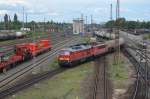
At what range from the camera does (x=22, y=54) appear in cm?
5806

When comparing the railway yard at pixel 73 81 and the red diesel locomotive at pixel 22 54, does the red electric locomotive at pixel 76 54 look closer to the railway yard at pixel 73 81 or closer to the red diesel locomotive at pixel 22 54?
the railway yard at pixel 73 81

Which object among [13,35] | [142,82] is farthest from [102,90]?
[13,35]

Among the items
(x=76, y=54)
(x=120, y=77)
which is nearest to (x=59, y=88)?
(x=120, y=77)

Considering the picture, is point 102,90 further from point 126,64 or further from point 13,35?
point 13,35

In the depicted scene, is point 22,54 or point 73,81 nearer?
point 73,81

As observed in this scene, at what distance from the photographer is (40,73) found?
156 feet

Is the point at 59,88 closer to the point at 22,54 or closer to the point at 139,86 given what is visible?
the point at 139,86

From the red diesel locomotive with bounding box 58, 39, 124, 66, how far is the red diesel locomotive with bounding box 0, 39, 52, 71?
19.0 feet

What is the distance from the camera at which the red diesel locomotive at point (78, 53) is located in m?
52.1

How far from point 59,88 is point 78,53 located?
1787cm

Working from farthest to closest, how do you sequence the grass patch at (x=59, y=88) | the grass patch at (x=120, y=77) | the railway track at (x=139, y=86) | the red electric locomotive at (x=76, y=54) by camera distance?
1. the red electric locomotive at (x=76, y=54)
2. the grass patch at (x=120, y=77)
3. the grass patch at (x=59, y=88)
4. the railway track at (x=139, y=86)

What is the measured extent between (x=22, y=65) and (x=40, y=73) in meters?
8.14

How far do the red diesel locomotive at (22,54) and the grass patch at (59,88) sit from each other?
7.01m

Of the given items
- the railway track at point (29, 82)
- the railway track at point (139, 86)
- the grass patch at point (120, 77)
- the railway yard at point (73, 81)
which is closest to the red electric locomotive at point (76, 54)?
the railway yard at point (73, 81)
